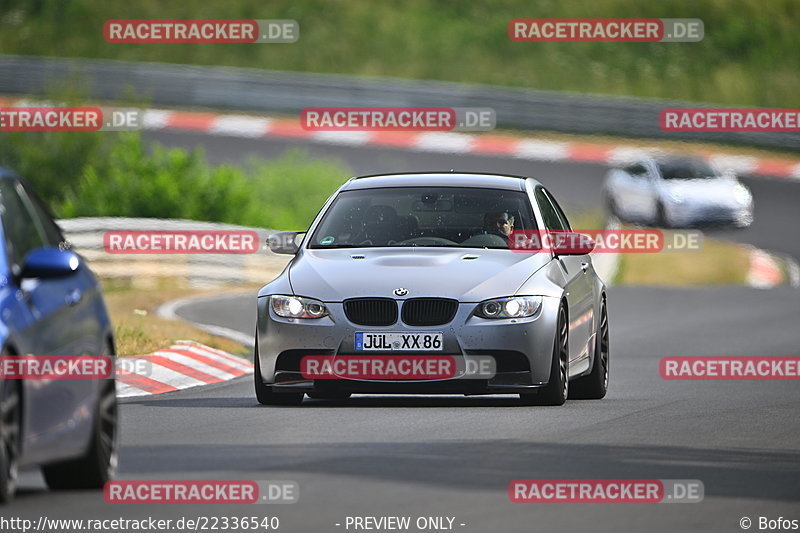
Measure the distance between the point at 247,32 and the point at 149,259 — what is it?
25513 millimetres

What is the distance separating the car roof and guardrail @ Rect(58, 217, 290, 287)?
11.3 metres

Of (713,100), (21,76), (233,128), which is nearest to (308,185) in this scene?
(233,128)

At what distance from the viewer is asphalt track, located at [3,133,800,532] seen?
9266 mm

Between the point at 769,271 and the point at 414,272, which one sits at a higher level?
the point at 414,272

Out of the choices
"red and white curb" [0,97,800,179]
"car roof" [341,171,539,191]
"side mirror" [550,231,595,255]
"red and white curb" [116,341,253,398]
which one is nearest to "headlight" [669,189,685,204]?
"red and white curb" [0,97,800,179]

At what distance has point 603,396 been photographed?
15.7 m

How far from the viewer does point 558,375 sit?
46.5ft

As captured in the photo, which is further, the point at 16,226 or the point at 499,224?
the point at 499,224

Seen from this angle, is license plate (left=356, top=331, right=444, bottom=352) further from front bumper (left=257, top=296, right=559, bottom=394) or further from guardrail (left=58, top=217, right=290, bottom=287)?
guardrail (left=58, top=217, right=290, bottom=287)

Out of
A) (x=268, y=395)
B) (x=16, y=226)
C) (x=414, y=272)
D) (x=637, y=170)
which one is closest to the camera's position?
(x=16, y=226)

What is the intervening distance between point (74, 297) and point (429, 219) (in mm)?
5767

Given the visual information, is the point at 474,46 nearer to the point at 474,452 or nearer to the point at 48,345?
the point at 474,452

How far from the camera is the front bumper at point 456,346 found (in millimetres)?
13836

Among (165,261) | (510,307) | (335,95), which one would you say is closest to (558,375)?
(510,307)
